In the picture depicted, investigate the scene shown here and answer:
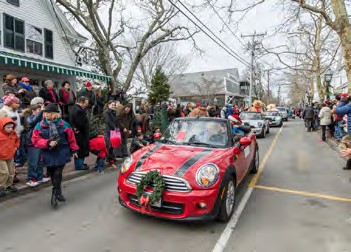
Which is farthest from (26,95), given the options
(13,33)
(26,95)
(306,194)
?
(306,194)

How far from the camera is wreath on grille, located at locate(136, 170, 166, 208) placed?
3.84 meters

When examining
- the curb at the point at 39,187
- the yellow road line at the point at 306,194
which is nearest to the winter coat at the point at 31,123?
the curb at the point at 39,187

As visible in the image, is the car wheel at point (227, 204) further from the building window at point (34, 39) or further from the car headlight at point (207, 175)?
the building window at point (34, 39)

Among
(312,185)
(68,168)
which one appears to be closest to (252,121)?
(312,185)

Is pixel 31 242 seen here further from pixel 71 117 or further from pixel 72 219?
pixel 71 117

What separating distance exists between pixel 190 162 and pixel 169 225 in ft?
3.14

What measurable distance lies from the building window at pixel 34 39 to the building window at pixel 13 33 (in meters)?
0.40

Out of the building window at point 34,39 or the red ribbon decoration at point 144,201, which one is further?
the building window at point 34,39

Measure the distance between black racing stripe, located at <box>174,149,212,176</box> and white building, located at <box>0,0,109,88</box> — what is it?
30.1 ft

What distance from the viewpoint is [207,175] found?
3979 millimetres

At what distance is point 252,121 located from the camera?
15672mm

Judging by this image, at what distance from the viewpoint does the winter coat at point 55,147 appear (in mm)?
4629

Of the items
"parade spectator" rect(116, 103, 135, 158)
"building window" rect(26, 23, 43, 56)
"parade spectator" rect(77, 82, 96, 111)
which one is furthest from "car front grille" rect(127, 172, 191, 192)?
"building window" rect(26, 23, 43, 56)

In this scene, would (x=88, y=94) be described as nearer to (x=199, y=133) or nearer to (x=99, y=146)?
(x=99, y=146)
